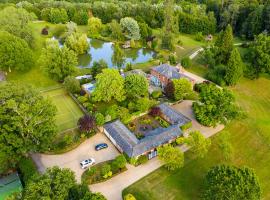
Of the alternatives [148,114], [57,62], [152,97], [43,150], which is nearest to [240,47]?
[152,97]

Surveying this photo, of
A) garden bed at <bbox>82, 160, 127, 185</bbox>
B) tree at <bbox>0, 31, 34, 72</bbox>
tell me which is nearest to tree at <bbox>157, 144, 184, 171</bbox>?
garden bed at <bbox>82, 160, 127, 185</bbox>

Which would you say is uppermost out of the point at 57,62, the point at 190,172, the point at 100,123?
the point at 57,62

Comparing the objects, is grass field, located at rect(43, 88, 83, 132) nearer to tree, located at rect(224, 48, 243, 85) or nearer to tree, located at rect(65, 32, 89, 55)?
tree, located at rect(65, 32, 89, 55)

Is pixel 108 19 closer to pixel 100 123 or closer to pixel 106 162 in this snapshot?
pixel 100 123

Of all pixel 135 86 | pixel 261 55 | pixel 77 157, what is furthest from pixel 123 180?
pixel 261 55

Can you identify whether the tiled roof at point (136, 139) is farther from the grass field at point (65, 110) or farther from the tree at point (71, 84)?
the tree at point (71, 84)

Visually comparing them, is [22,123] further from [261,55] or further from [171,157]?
[261,55]
